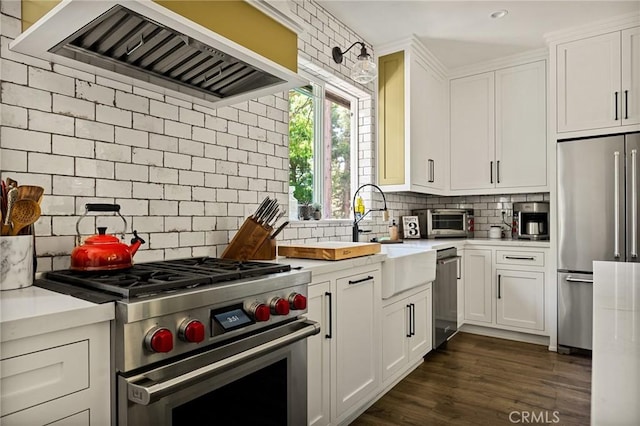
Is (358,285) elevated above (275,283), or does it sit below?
below

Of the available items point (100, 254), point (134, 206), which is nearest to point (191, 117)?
point (134, 206)

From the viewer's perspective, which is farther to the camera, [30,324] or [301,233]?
[301,233]

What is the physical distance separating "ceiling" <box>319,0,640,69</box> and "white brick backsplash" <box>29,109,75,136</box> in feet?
6.75

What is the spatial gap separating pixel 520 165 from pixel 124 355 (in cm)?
393

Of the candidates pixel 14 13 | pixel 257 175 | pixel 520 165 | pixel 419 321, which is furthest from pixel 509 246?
pixel 14 13

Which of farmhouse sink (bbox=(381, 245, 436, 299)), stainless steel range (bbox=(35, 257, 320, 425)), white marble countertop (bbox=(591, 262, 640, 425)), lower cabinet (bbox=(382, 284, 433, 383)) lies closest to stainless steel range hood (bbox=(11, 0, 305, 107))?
stainless steel range (bbox=(35, 257, 320, 425))

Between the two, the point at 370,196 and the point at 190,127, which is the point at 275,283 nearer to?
the point at 190,127

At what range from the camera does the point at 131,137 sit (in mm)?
1645

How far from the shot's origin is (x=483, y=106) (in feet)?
13.5

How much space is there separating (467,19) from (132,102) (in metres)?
2.71

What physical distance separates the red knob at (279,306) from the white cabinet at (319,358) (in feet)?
1.17

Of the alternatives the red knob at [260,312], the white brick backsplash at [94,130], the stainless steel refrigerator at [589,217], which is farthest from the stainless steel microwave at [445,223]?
the white brick backsplash at [94,130]

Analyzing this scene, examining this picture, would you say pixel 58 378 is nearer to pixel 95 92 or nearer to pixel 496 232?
pixel 95 92

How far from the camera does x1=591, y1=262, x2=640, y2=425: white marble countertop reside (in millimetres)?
564
